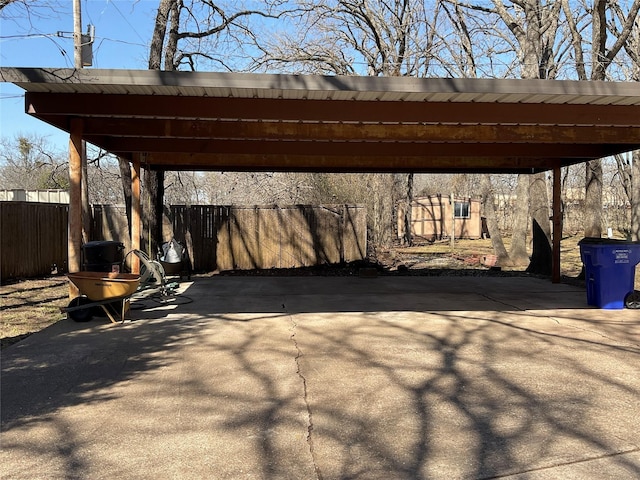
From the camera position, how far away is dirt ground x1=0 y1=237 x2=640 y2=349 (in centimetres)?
721

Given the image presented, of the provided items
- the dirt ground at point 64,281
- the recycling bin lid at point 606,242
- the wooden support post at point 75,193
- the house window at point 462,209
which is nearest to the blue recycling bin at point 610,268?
the recycling bin lid at point 606,242

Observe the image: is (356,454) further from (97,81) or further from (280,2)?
(280,2)

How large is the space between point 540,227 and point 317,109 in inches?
348

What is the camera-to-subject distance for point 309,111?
6.54m

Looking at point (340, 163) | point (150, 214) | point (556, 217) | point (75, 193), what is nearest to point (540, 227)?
point (556, 217)

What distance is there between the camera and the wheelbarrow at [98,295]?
6.69m

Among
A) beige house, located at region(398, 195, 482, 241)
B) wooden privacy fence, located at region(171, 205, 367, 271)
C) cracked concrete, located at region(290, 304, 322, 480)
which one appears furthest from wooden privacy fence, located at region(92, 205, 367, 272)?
beige house, located at region(398, 195, 482, 241)

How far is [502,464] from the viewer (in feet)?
9.71

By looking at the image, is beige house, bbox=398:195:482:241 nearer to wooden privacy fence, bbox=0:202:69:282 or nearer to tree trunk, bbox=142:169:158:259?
tree trunk, bbox=142:169:158:259

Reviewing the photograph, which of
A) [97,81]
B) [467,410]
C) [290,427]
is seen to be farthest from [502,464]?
[97,81]

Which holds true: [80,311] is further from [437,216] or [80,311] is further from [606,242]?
[437,216]

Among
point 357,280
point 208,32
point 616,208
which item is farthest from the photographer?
point 616,208

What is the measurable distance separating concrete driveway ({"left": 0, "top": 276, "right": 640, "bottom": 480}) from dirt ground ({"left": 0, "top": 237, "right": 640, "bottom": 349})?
2.32ft

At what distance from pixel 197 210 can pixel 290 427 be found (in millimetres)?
11182
